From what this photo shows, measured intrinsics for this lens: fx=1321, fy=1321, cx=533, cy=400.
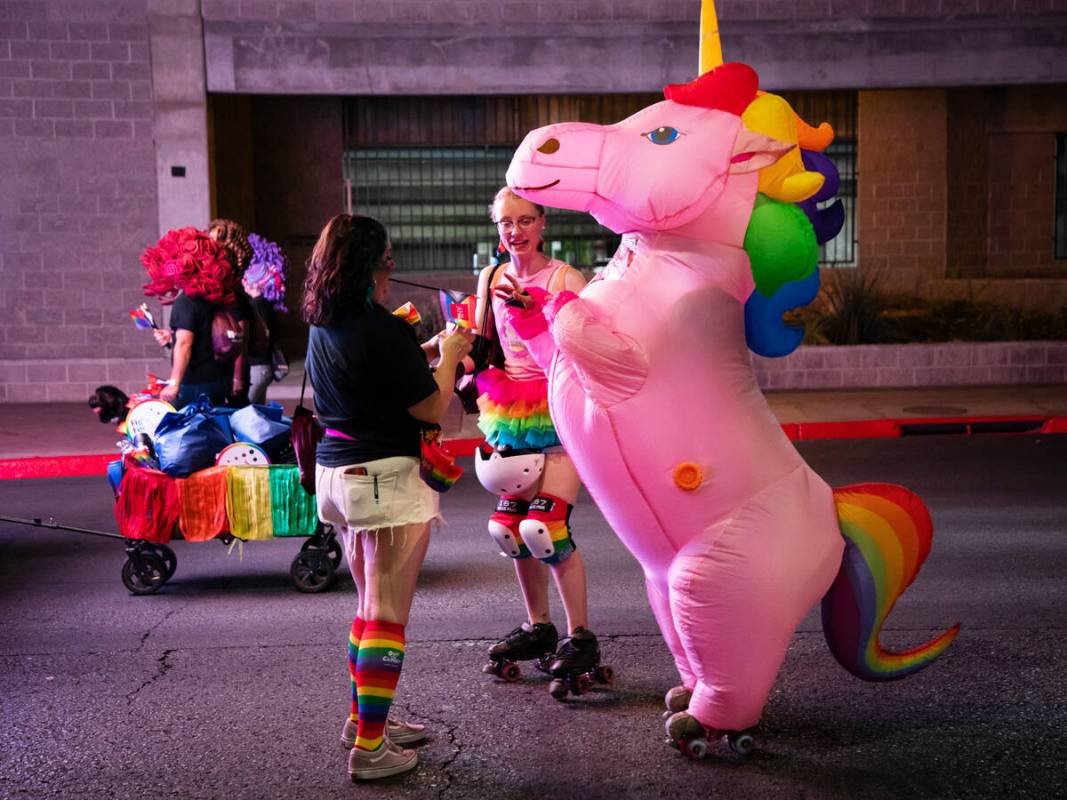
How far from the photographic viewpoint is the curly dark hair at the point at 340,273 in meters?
4.50

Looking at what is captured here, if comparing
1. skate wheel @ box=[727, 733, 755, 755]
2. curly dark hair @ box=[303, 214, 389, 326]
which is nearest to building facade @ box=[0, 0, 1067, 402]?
curly dark hair @ box=[303, 214, 389, 326]

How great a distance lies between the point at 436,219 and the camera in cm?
1886

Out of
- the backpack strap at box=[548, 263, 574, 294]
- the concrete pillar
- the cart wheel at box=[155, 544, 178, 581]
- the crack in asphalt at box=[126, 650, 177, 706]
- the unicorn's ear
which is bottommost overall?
the crack in asphalt at box=[126, 650, 177, 706]

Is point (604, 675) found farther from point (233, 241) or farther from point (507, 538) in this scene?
point (233, 241)

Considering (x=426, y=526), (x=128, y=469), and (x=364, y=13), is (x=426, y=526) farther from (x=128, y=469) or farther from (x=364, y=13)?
(x=364, y=13)

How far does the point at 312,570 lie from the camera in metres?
7.06

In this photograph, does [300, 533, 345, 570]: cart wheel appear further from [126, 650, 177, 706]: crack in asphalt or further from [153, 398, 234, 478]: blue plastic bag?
[126, 650, 177, 706]: crack in asphalt

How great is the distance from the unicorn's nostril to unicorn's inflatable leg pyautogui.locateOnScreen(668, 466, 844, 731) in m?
1.37

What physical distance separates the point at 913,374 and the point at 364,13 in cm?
745

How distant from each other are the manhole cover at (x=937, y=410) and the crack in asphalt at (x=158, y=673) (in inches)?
346

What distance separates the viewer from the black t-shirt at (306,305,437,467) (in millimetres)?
4477

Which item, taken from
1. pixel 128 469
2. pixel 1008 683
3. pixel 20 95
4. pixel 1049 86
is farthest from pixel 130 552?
pixel 1049 86

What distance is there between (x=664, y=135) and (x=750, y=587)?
61.4 inches

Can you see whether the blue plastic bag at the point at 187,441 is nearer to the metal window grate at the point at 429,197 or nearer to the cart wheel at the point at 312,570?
the cart wheel at the point at 312,570
